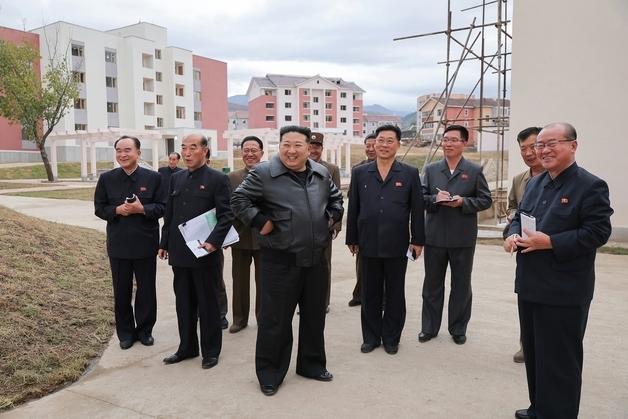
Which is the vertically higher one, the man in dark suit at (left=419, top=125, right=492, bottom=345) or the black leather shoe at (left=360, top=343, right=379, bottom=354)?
the man in dark suit at (left=419, top=125, right=492, bottom=345)

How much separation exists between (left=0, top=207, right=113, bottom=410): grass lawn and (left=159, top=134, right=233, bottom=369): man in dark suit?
88 centimetres

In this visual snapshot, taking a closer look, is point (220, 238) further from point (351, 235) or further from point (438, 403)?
point (438, 403)

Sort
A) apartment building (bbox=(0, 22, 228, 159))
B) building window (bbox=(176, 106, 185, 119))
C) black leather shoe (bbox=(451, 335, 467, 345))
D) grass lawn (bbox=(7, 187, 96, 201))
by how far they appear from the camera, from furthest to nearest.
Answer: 1. building window (bbox=(176, 106, 185, 119))
2. apartment building (bbox=(0, 22, 228, 159))
3. grass lawn (bbox=(7, 187, 96, 201))
4. black leather shoe (bbox=(451, 335, 467, 345))

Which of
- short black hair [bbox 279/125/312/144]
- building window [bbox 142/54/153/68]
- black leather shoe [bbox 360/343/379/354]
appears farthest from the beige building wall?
building window [bbox 142/54/153/68]

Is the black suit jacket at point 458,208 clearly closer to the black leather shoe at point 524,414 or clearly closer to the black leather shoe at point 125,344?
the black leather shoe at point 524,414

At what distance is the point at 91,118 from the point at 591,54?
42.2 meters

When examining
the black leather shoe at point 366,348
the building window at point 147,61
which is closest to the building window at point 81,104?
the building window at point 147,61

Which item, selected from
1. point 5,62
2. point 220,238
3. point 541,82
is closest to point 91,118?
point 5,62

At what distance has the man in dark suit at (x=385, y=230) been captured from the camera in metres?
4.32

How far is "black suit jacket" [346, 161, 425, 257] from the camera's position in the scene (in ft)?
14.1

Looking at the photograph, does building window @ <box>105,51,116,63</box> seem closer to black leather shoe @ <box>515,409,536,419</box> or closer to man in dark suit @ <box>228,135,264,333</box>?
man in dark suit @ <box>228,135,264,333</box>

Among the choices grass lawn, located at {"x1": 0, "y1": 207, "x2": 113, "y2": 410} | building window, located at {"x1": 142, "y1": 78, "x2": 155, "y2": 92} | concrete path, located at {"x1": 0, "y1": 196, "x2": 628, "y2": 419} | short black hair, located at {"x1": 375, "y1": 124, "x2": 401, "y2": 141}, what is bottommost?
concrete path, located at {"x1": 0, "y1": 196, "x2": 628, "y2": 419}

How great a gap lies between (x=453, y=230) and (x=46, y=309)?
3.89 m

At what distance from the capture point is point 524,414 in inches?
125
